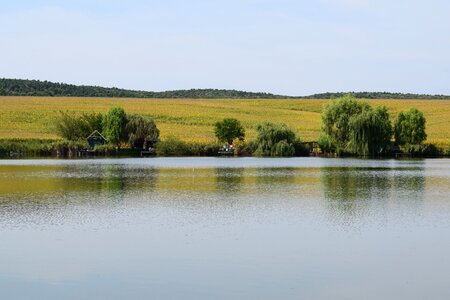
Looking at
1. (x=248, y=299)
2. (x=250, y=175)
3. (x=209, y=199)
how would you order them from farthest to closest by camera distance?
(x=250, y=175), (x=209, y=199), (x=248, y=299)

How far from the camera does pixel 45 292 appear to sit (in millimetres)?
14891

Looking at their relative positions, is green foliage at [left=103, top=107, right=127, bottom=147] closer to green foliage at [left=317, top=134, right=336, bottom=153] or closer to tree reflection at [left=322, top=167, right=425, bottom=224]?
green foliage at [left=317, top=134, right=336, bottom=153]

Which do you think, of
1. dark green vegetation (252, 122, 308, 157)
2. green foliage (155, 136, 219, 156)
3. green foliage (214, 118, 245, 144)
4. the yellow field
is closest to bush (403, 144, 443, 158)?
the yellow field

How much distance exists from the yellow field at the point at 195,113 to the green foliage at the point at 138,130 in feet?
17.5

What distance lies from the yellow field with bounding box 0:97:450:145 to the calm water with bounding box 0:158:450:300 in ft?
175

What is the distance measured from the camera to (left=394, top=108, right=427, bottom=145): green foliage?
77.7 meters

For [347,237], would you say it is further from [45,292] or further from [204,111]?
[204,111]

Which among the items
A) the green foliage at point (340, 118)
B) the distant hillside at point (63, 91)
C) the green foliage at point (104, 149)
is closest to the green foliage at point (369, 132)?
the green foliage at point (340, 118)

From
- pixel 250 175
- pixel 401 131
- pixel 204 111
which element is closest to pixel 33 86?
pixel 204 111

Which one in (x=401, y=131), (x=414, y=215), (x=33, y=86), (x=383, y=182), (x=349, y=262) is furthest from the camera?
(x=33, y=86)

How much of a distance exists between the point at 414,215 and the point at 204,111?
9055 cm

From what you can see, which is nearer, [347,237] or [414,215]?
[347,237]

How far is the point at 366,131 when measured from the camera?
7325 cm

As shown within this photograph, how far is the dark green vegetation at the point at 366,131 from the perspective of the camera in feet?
241
